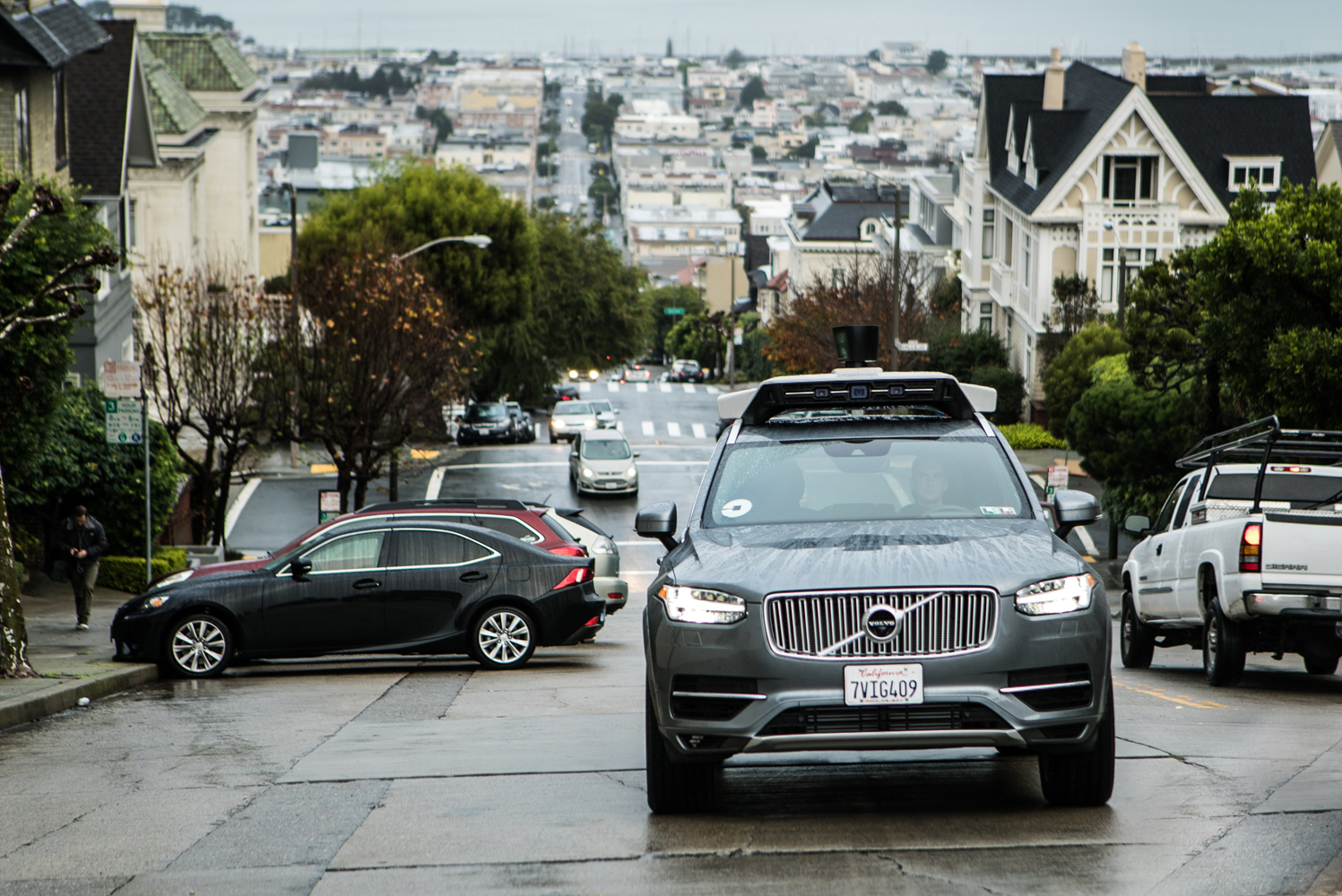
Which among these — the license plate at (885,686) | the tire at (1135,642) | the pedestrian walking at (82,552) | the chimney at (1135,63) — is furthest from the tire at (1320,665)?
the chimney at (1135,63)

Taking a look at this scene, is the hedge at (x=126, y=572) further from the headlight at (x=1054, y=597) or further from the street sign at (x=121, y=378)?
the headlight at (x=1054, y=597)

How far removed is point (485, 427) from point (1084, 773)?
163 feet

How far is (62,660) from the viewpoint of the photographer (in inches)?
659

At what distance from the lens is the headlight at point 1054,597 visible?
23.2 feet

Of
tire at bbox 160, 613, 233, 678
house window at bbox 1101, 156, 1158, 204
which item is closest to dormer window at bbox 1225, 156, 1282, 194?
house window at bbox 1101, 156, 1158, 204

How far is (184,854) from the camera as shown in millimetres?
7430

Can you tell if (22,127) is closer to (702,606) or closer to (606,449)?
(606,449)

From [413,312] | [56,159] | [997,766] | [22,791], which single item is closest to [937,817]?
[997,766]

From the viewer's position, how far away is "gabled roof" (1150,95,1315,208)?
191ft

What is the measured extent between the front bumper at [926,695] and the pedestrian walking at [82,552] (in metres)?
14.7

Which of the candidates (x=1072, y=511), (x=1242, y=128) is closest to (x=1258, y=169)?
(x=1242, y=128)

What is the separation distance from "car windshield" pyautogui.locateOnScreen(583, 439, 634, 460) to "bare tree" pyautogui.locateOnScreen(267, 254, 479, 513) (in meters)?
7.48

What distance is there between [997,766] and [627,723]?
3.33 m

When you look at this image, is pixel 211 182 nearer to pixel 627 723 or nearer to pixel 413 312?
pixel 413 312
